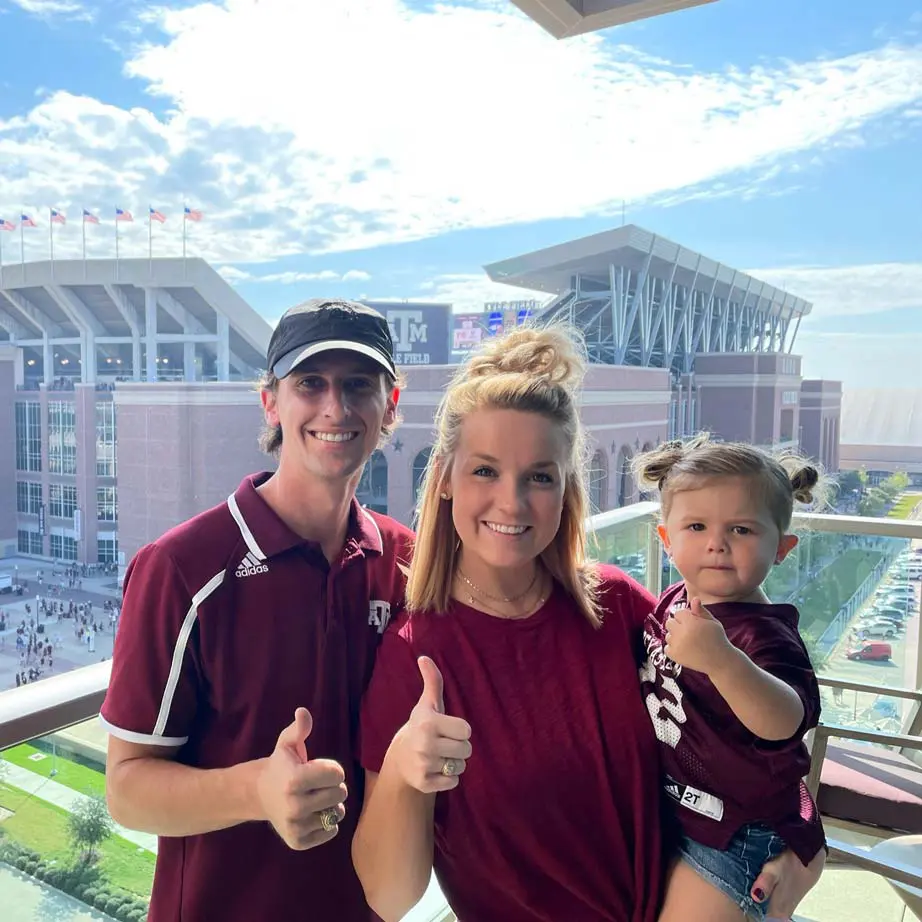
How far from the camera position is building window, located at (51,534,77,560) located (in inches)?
133

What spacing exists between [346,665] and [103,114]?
4.45 meters

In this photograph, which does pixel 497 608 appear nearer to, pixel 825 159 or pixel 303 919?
pixel 303 919

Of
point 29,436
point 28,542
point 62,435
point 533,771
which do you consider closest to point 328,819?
point 533,771

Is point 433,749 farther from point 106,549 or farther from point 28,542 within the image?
point 28,542

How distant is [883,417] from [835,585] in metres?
1.58

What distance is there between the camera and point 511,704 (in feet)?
3.05

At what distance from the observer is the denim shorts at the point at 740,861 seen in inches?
37.1

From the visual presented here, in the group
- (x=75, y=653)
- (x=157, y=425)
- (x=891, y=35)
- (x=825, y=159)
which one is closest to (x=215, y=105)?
(x=157, y=425)

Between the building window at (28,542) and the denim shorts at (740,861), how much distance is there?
327 centimetres

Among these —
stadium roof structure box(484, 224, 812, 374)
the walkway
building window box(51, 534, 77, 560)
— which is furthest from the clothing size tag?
stadium roof structure box(484, 224, 812, 374)

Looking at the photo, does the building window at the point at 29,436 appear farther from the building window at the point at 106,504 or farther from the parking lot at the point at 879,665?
the parking lot at the point at 879,665

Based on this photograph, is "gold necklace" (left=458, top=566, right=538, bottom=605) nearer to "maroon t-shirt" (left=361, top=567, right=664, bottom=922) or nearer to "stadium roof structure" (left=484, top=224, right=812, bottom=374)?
"maroon t-shirt" (left=361, top=567, right=664, bottom=922)

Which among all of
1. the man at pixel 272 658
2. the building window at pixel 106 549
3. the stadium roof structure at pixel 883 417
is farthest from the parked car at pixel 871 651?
the building window at pixel 106 549

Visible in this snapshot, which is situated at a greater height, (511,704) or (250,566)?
(250,566)
